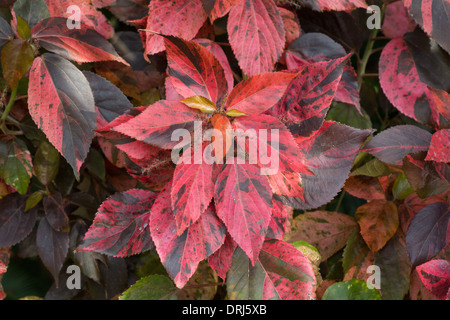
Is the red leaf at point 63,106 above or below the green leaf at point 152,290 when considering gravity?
above

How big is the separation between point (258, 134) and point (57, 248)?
0.40 meters

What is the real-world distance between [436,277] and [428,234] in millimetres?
64

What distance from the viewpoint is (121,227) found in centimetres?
50

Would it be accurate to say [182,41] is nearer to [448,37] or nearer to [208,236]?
[208,236]

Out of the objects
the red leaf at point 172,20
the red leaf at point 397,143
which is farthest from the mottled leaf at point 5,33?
the red leaf at point 397,143

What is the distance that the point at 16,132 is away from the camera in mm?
620

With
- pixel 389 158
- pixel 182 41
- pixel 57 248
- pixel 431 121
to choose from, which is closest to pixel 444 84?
pixel 431 121

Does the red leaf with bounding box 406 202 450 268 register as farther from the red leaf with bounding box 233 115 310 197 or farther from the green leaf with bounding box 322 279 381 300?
the red leaf with bounding box 233 115 310 197

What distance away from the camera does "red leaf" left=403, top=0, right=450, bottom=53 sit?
58 centimetres

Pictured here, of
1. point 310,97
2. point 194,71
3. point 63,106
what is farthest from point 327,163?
point 63,106

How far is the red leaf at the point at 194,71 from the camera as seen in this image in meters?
0.42

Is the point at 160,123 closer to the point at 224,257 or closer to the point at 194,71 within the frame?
the point at 194,71

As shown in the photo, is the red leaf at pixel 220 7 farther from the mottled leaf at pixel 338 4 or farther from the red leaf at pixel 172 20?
the mottled leaf at pixel 338 4

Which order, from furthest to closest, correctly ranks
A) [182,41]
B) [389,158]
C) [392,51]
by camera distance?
[392,51] → [389,158] → [182,41]
